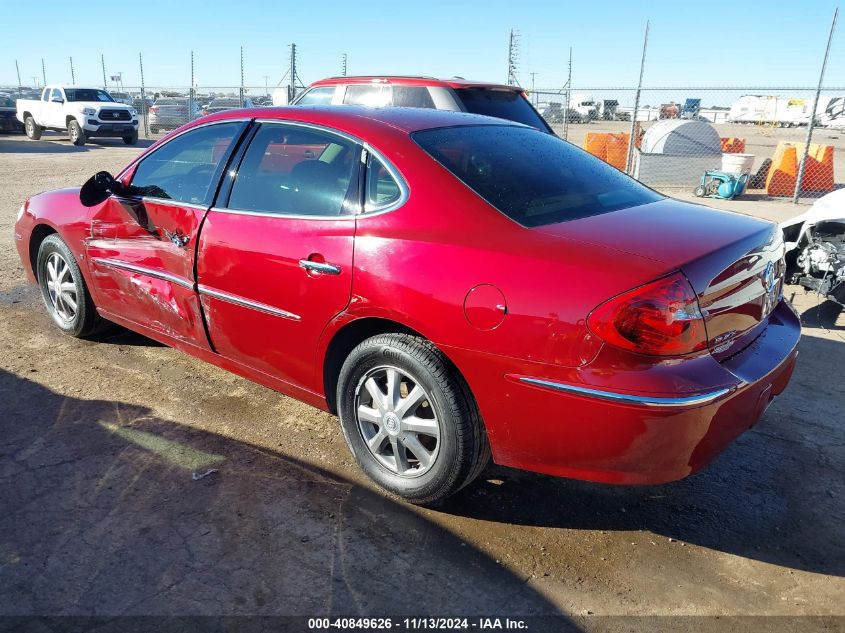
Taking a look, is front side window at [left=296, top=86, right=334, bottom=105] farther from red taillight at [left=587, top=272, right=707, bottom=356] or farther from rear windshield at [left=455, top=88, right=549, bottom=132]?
red taillight at [left=587, top=272, right=707, bottom=356]

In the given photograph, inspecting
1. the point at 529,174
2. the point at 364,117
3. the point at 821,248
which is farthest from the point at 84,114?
the point at 529,174

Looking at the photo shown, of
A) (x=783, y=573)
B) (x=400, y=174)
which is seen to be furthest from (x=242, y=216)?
(x=783, y=573)

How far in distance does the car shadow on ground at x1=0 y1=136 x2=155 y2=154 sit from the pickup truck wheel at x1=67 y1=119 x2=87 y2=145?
19 centimetres

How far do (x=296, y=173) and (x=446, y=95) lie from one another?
173 inches

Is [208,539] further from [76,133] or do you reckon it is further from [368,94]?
[76,133]

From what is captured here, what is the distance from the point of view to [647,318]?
7.54 feet

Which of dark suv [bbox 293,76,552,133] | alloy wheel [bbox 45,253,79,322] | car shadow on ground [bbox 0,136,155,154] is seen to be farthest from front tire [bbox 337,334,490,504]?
car shadow on ground [bbox 0,136,155,154]

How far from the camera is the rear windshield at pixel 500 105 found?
7316mm

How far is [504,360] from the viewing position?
8.15 ft

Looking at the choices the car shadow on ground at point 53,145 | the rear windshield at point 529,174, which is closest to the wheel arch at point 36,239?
the rear windshield at point 529,174

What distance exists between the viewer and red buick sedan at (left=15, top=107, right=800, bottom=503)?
→ 7.73ft

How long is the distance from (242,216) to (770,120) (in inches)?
2101

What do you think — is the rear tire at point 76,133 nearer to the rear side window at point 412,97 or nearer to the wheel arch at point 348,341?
the rear side window at point 412,97

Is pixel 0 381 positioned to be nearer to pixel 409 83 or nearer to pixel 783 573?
pixel 783 573
